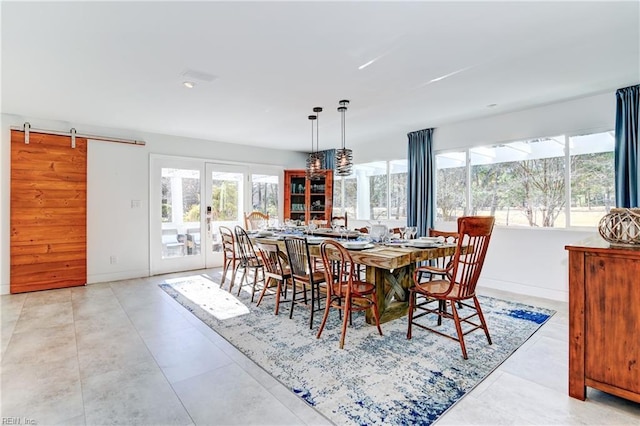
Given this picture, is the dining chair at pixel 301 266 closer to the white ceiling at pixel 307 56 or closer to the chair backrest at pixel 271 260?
the chair backrest at pixel 271 260

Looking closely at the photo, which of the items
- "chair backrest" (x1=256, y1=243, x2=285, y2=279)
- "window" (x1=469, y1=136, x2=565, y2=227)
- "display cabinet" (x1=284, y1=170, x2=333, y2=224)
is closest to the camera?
"chair backrest" (x1=256, y1=243, x2=285, y2=279)

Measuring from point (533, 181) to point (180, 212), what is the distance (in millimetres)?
5691

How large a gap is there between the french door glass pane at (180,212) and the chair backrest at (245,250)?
6.64 ft

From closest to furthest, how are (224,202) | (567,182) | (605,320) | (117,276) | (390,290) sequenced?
(605,320) < (390,290) < (567,182) < (117,276) < (224,202)

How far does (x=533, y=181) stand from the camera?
4.35 meters

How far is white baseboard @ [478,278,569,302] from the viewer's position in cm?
399

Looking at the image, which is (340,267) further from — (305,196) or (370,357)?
(305,196)

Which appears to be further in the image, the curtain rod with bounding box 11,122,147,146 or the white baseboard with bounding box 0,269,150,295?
the white baseboard with bounding box 0,269,150,295

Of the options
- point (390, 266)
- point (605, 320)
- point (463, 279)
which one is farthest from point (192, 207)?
point (605, 320)

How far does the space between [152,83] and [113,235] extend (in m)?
2.99

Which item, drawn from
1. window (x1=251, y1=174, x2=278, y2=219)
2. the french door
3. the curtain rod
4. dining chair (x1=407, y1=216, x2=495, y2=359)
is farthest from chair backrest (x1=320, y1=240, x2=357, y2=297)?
the curtain rod

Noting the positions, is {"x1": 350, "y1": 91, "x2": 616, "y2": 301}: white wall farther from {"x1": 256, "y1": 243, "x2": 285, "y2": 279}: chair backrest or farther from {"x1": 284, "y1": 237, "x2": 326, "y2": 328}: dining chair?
{"x1": 256, "y1": 243, "x2": 285, "y2": 279}: chair backrest

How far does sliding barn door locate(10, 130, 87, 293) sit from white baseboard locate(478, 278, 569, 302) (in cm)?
616

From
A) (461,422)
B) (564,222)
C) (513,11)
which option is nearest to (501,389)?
(461,422)
